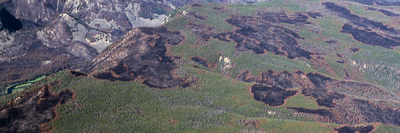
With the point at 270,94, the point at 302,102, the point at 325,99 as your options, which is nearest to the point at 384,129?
the point at 325,99

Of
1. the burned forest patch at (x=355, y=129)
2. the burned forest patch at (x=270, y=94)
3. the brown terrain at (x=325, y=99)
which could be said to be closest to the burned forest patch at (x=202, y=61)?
the brown terrain at (x=325, y=99)

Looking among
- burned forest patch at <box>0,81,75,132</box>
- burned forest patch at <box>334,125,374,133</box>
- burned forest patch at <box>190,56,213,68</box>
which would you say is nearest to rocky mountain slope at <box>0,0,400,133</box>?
burned forest patch at <box>0,81,75,132</box>

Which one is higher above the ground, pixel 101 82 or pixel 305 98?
pixel 101 82

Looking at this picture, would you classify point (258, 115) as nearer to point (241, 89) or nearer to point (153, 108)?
point (241, 89)

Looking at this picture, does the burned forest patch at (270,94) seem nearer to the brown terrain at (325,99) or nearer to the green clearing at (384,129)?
the brown terrain at (325,99)

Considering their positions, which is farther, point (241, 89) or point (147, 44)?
point (147, 44)

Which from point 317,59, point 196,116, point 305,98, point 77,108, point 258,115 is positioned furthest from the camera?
point 317,59

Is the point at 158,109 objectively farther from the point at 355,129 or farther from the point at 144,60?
the point at 355,129

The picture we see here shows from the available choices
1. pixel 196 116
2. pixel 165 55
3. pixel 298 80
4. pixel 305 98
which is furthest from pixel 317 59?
pixel 196 116
